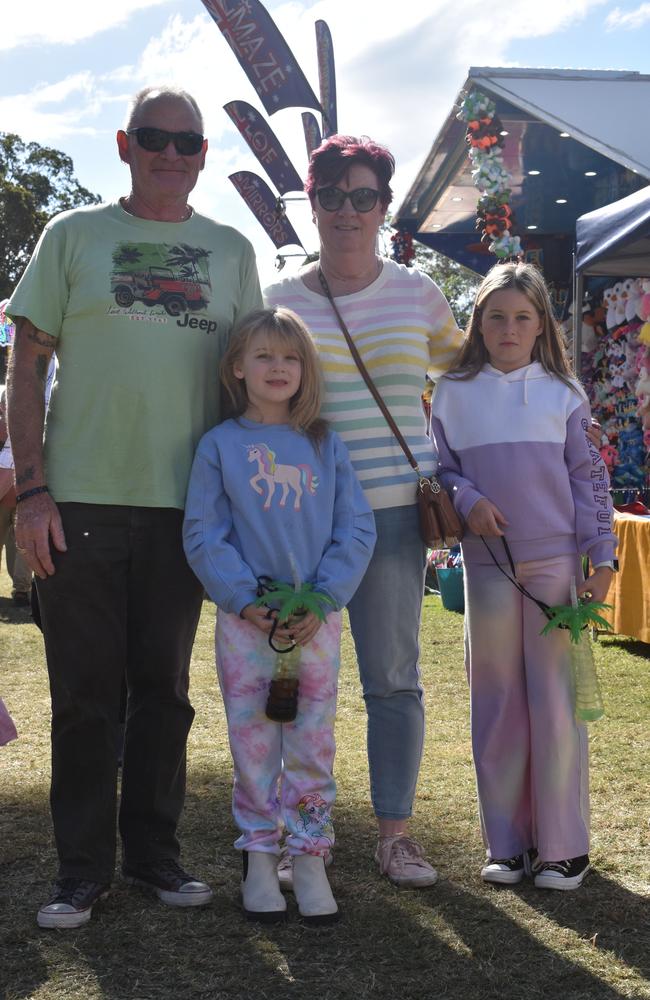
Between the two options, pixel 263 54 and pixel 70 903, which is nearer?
pixel 70 903

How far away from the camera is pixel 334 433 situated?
10.1ft

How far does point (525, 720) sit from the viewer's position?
3186mm

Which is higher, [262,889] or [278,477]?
[278,477]

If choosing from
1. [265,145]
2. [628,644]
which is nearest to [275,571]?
[628,644]

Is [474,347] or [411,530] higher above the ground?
[474,347]

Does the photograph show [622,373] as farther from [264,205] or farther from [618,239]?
[264,205]

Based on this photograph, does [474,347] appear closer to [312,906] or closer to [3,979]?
[312,906]

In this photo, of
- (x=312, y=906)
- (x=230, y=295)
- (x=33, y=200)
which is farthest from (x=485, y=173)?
(x=33, y=200)

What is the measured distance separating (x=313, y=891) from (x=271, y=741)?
41cm

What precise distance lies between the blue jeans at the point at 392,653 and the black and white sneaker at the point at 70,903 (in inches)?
34.1

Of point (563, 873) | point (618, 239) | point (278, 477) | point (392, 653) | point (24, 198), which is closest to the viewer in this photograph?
point (278, 477)

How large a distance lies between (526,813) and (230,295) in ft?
5.71

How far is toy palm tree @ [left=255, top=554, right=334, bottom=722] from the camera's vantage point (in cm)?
279

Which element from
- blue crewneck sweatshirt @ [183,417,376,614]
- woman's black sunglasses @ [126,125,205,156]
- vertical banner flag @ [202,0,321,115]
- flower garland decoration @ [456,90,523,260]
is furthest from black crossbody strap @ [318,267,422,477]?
vertical banner flag @ [202,0,321,115]
